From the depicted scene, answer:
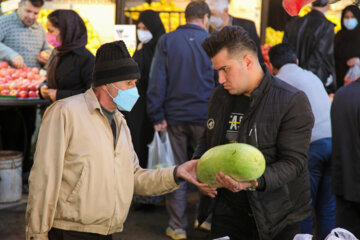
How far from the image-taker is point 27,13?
20.1 ft

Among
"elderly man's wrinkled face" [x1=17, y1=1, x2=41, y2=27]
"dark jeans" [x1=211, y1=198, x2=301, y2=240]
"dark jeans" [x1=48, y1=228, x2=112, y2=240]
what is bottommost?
"dark jeans" [x1=211, y1=198, x2=301, y2=240]

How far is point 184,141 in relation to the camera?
4.98 m

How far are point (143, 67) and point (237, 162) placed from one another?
10.9 feet

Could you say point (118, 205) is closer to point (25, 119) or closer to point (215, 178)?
point (215, 178)

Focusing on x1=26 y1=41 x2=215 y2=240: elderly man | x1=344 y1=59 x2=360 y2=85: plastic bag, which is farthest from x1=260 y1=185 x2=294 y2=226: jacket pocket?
x1=344 y1=59 x2=360 y2=85: plastic bag

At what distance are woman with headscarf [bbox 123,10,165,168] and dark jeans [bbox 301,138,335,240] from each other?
6.75ft

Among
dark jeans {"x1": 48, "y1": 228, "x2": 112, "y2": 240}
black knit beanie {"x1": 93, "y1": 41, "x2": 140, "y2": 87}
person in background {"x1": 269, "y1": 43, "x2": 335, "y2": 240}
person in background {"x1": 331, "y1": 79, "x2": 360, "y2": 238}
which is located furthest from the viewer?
person in background {"x1": 269, "y1": 43, "x2": 335, "y2": 240}

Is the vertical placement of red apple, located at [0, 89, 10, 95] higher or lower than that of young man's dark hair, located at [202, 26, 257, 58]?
lower

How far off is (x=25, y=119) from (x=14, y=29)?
1.10 m

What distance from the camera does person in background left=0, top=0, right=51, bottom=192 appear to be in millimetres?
6055

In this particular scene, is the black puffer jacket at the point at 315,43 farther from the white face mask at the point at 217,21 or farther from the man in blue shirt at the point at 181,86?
the man in blue shirt at the point at 181,86

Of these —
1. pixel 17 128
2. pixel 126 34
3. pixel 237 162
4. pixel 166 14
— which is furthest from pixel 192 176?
pixel 166 14

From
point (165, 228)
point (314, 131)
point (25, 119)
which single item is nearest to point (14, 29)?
point (25, 119)

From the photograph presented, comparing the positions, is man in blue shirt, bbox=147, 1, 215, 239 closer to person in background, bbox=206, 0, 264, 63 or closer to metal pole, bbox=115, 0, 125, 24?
person in background, bbox=206, 0, 264, 63
